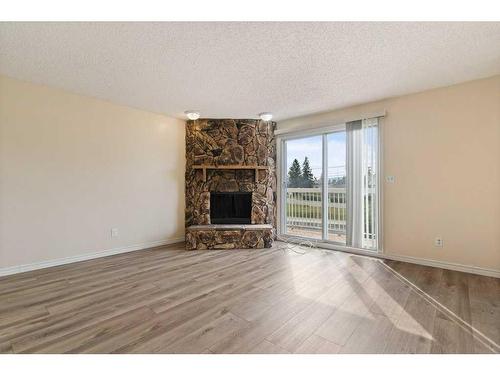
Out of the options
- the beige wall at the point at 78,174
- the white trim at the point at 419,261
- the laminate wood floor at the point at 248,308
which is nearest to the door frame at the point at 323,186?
the white trim at the point at 419,261

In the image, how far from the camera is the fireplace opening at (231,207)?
436cm

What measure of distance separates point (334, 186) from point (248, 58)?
269 cm

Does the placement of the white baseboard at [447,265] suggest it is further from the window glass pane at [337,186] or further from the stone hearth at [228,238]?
the stone hearth at [228,238]

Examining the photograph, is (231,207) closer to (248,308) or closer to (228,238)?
(228,238)

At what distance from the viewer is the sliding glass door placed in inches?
141

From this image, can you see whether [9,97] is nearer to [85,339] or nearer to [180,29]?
[180,29]

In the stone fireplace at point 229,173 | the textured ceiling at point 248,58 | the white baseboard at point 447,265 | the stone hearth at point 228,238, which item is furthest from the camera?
the stone fireplace at point 229,173

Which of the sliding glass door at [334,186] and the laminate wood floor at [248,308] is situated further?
the sliding glass door at [334,186]

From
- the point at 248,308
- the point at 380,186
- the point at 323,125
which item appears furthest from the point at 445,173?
the point at 248,308

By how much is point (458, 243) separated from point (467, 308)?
1.26 m

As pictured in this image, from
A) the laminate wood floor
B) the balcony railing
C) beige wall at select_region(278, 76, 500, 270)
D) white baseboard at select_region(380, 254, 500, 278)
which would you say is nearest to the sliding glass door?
the balcony railing

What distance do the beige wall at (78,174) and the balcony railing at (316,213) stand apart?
238 centimetres

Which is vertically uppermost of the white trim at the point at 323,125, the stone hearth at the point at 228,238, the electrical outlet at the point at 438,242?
the white trim at the point at 323,125
